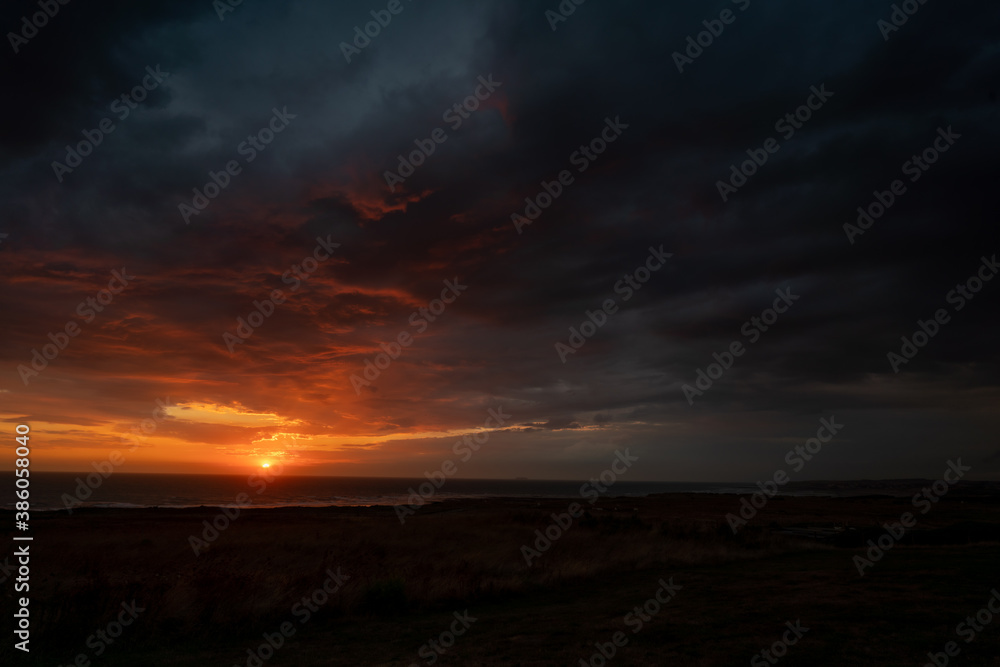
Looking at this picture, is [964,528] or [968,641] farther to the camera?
[964,528]

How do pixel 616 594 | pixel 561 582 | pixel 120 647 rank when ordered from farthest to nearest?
pixel 561 582
pixel 616 594
pixel 120 647

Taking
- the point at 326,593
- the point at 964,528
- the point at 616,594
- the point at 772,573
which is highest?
the point at 326,593

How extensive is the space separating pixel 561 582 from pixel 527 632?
6829 millimetres

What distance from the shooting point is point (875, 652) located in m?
8.08

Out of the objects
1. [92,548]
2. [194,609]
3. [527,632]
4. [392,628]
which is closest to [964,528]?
[527,632]

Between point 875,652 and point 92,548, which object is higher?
point 92,548

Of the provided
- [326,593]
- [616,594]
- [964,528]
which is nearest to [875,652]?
[616,594]

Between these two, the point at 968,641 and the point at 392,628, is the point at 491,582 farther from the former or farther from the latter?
the point at 968,641

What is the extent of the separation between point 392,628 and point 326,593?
2625mm

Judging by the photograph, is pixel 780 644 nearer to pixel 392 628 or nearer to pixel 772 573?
pixel 392 628

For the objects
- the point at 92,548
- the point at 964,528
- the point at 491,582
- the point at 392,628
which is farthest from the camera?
the point at 964,528

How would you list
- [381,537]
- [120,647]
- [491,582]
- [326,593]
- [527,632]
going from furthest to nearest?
[381,537], [491,582], [326,593], [527,632], [120,647]

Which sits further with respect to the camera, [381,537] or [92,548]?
[381,537]

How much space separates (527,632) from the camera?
35.5ft
